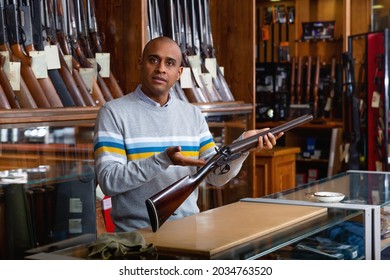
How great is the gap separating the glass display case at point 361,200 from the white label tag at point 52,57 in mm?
1213

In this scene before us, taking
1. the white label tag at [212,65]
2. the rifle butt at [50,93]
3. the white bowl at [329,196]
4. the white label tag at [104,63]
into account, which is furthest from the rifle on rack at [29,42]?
the white label tag at [212,65]

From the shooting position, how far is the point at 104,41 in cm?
388

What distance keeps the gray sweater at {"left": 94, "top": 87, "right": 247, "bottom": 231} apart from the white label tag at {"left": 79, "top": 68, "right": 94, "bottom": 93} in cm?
85

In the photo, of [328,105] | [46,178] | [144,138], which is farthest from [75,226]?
[328,105]

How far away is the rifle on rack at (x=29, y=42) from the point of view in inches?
127

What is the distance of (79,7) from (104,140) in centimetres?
130

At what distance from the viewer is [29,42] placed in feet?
10.7

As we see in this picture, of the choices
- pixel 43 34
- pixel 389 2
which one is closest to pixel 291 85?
pixel 389 2

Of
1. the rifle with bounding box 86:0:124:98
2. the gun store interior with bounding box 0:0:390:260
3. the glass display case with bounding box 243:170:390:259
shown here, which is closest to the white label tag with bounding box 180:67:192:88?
the gun store interior with bounding box 0:0:390:260

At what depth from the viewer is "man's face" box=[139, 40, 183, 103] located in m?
2.74

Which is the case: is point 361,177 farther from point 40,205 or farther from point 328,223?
point 40,205

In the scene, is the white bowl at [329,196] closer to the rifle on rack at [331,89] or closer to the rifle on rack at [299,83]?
the rifle on rack at [331,89]

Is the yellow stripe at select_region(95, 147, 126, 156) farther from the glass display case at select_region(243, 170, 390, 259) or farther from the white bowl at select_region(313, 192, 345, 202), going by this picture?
the white bowl at select_region(313, 192, 345, 202)
